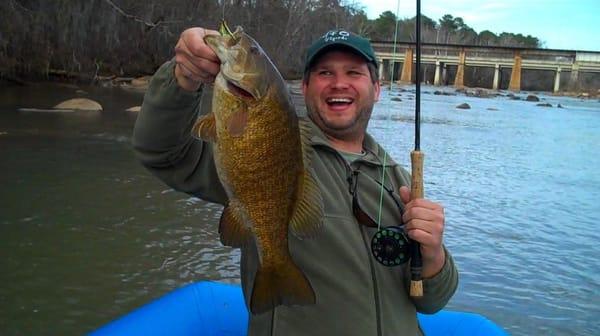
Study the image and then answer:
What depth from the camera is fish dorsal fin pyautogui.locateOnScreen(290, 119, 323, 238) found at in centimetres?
215

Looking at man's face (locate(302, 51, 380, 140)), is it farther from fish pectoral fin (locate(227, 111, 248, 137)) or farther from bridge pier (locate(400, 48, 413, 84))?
bridge pier (locate(400, 48, 413, 84))

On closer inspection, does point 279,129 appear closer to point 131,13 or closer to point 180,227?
point 180,227

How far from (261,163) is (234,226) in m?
0.28

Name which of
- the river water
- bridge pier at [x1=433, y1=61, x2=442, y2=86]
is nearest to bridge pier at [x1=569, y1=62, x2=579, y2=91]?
bridge pier at [x1=433, y1=61, x2=442, y2=86]

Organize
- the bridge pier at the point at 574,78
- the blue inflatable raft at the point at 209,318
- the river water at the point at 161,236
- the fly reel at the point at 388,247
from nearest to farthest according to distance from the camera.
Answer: the fly reel at the point at 388,247
the blue inflatable raft at the point at 209,318
the river water at the point at 161,236
the bridge pier at the point at 574,78

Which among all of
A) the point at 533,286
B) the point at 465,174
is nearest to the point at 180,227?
the point at 533,286

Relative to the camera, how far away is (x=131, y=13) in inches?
925

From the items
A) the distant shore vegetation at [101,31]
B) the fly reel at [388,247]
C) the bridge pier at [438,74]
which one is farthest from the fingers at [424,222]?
the bridge pier at [438,74]

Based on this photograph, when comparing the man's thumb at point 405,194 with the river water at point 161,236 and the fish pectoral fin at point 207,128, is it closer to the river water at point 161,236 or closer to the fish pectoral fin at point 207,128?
the fish pectoral fin at point 207,128

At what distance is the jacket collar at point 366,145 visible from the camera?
2775 millimetres

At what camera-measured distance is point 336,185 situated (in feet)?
8.82

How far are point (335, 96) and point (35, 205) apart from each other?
5732 mm

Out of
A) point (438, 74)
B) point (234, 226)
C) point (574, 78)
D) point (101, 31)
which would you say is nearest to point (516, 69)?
point (574, 78)

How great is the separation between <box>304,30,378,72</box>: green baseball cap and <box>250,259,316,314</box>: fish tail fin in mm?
1203
